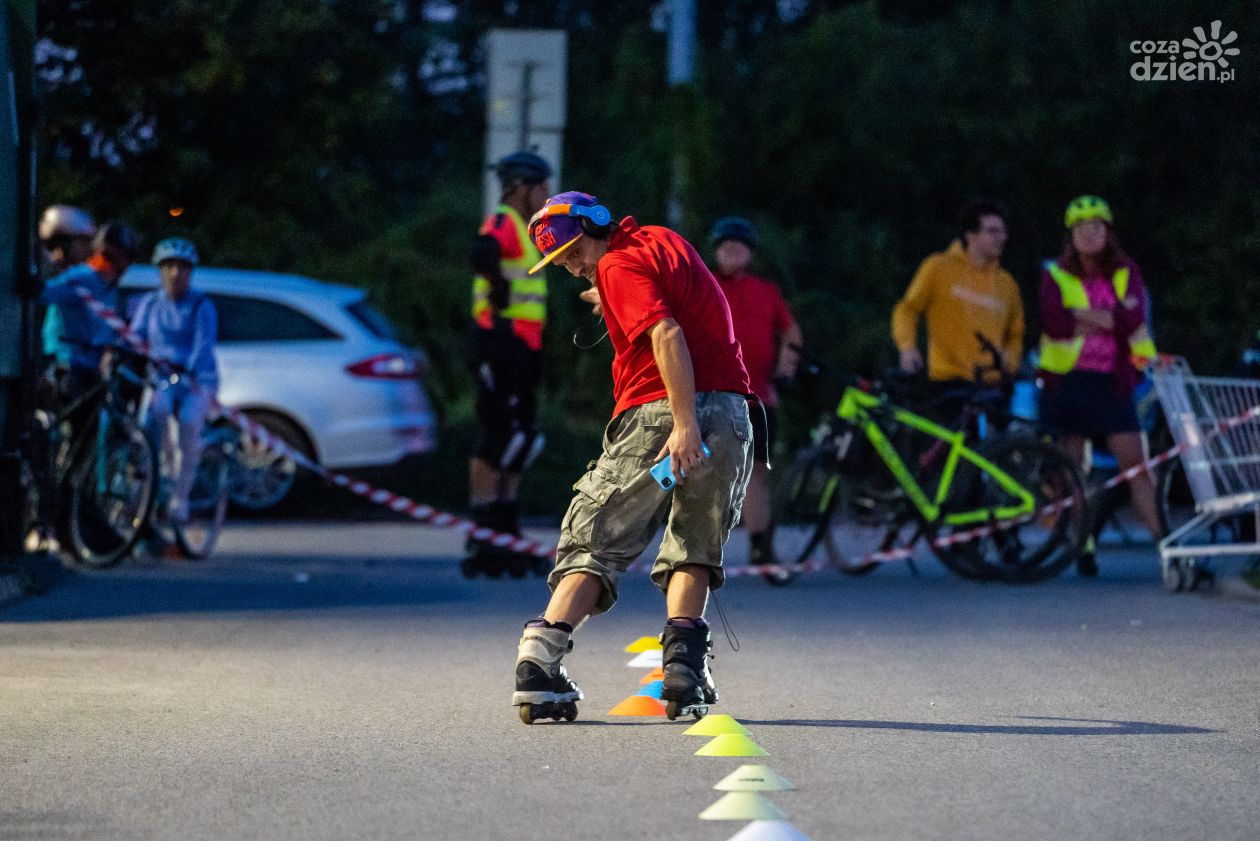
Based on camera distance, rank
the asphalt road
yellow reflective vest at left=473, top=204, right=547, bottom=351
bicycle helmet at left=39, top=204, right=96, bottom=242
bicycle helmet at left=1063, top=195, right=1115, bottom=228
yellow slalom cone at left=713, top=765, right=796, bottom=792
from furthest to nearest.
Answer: bicycle helmet at left=39, top=204, right=96, bottom=242, bicycle helmet at left=1063, top=195, right=1115, bottom=228, yellow reflective vest at left=473, top=204, right=547, bottom=351, yellow slalom cone at left=713, top=765, right=796, bottom=792, the asphalt road

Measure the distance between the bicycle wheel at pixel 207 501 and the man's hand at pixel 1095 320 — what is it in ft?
15.9

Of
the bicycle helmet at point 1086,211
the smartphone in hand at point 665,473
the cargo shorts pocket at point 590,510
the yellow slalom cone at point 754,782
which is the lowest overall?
the yellow slalom cone at point 754,782

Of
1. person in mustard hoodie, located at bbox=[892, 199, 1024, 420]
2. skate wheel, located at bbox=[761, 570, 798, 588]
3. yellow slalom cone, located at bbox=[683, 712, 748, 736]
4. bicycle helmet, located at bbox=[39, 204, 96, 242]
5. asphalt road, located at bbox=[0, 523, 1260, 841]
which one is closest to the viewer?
asphalt road, located at bbox=[0, 523, 1260, 841]

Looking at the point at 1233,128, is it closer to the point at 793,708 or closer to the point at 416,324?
the point at 416,324

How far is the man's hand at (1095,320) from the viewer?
12.5 m

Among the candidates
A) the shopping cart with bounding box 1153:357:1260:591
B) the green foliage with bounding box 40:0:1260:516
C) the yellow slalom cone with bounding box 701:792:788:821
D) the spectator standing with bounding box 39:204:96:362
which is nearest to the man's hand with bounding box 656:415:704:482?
the yellow slalom cone with bounding box 701:792:788:821

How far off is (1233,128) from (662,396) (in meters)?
17.4

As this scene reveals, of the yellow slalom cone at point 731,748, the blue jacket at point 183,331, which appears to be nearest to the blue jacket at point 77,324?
the blue jacket at point 183,331

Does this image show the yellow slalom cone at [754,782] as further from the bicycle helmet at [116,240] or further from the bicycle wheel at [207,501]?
the bicycle helmet at [116,240]

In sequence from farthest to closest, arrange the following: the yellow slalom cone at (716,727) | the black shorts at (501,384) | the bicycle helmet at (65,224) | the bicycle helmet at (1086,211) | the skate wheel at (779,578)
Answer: the bicycle helmet at (65,224) → the bicycle helmet at (1086,211) → the skate wheel at (779,578) → the black shorts at (501,384) → the yellow slalom cone at (716,727)

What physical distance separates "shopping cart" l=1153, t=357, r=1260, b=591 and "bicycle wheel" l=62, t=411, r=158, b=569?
5.27 m

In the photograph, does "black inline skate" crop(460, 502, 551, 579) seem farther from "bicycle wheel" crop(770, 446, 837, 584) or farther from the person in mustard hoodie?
the person in mustard hoodie

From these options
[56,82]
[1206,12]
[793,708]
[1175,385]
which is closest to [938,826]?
[793,708]

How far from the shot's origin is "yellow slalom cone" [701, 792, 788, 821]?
564cm
